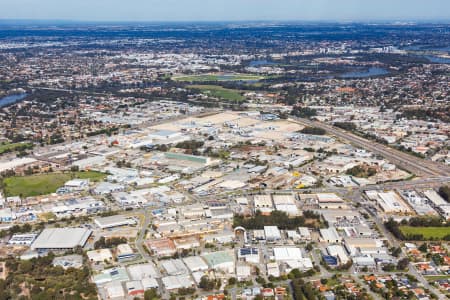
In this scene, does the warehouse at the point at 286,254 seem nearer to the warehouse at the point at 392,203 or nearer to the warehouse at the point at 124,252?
the warehouse at the point at 124,252

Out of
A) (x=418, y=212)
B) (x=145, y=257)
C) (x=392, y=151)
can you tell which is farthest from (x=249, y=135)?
(x=145, y=257)

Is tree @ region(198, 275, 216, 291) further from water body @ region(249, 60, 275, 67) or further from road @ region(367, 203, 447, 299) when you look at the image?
water body @ region(249, 60, 275, 67)

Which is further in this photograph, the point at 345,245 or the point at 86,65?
the point at 86,65

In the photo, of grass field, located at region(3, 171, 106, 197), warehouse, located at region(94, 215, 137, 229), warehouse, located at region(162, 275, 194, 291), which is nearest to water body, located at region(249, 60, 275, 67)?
grass field, located at region(3, 171, 106, 197)

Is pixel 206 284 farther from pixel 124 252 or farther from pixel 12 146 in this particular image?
pixel 12 146

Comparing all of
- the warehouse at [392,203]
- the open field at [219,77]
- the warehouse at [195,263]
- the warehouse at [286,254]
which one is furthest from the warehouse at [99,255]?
the open field at [219,77]

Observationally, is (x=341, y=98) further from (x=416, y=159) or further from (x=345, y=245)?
(x=345, y=245)

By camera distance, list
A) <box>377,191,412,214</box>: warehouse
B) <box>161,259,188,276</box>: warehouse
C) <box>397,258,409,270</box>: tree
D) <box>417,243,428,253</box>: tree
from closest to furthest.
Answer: <box>161,259,188,276</box>: warehouse < <box>397,258,409,270</box>: tree < <box>417,243,428,253</box>: tree < <box>377,191,412,214</box>: warehouse
